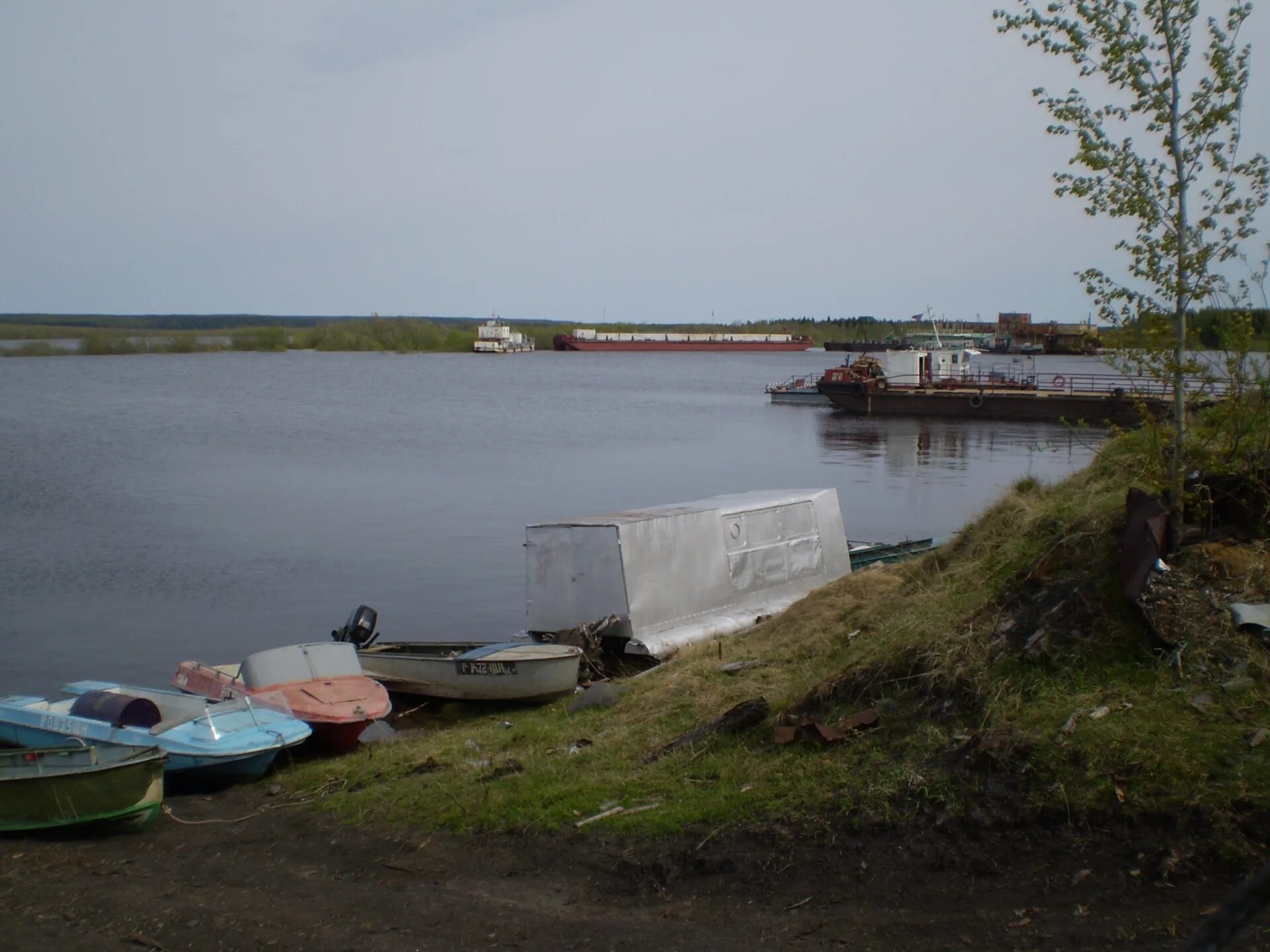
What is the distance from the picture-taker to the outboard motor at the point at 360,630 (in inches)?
694

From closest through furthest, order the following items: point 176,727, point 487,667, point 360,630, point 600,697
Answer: point 176,727 < point 600,697 < point 487,667 < point 360,630

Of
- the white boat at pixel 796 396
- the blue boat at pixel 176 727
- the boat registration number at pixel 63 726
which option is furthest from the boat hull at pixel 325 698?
the white boat at pixel 796 396

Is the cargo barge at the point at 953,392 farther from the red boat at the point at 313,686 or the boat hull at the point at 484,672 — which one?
the red boat at the point at 313,686

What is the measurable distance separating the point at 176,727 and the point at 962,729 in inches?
334

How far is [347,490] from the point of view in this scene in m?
38.5

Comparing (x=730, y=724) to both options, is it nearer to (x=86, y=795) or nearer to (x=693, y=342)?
(x=86, y=795)

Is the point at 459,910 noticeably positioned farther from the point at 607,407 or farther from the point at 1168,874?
the point at 607,407

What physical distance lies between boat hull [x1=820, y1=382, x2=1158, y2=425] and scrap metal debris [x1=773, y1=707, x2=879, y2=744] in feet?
185

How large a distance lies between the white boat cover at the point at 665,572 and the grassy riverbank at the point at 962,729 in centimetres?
407

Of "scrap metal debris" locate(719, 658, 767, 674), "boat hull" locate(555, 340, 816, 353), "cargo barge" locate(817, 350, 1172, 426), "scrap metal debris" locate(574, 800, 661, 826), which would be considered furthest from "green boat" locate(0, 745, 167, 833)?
"boat hull" locate(555, 340, 816, 353)

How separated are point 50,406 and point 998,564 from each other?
7534 cm

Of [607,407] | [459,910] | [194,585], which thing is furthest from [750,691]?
[607,407]

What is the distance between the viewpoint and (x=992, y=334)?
156 meters

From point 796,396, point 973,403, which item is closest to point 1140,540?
point 973,403
